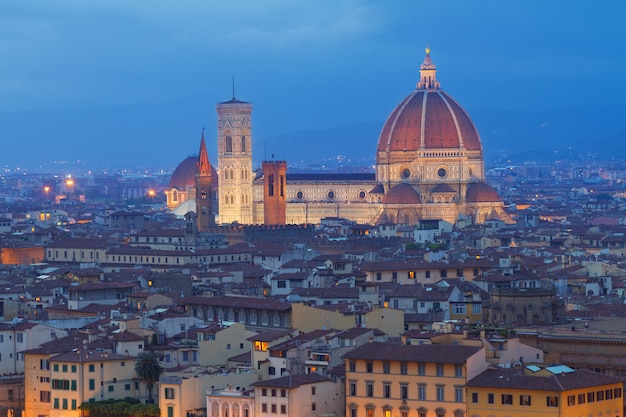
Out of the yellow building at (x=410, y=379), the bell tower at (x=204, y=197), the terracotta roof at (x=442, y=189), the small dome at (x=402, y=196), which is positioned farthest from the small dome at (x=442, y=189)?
the yellow building at (x=410, y=379)

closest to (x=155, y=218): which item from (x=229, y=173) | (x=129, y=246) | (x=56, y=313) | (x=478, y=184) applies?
(x=229, y=173)

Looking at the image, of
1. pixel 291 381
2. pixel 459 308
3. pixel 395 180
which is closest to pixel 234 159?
pixel 395 180

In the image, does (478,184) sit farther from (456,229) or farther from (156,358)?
(156,358)

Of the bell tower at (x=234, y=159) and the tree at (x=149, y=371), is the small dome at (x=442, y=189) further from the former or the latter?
the tree at (x=149, y=371)

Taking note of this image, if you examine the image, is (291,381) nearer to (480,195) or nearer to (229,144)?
(480,195)

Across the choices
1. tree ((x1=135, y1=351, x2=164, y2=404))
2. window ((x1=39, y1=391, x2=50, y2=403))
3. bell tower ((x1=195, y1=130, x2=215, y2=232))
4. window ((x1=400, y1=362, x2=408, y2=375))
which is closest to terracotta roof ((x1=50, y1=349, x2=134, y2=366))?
tree ((x1=135, y1=351, x2=164, y2=404))

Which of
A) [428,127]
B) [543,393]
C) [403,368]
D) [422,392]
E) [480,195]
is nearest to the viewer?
[543,393]
